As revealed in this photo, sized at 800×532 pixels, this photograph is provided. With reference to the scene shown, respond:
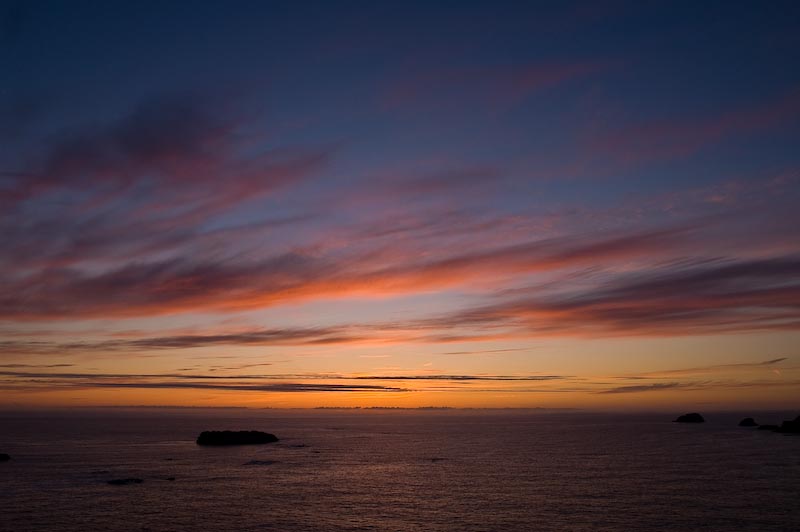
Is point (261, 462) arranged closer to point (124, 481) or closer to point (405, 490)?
point (124, 481)

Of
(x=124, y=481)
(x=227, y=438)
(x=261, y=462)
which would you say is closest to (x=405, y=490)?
(x=124, y=481)

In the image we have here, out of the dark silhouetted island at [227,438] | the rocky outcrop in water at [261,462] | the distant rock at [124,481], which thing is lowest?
the dark silhouetted island at [227,438]

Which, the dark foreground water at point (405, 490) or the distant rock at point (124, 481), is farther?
the distant rock at point (124, 481)

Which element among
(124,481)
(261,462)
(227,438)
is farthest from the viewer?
(227,438)

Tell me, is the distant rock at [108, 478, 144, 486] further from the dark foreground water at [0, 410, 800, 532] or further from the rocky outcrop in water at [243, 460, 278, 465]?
the rocky outcrop in water at [243, 460, 278, 465]

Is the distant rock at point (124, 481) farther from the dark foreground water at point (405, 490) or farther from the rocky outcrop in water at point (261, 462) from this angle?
the rocky outcrop in water at point (261, 462)

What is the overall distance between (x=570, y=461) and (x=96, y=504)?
77.0m

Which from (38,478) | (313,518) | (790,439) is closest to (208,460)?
(38,478)

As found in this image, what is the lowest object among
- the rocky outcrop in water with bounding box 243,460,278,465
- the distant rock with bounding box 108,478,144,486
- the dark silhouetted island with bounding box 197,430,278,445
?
the dark silhouetted island with bounding box 197,430,278,445

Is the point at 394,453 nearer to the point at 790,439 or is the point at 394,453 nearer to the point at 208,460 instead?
the point at 208,460

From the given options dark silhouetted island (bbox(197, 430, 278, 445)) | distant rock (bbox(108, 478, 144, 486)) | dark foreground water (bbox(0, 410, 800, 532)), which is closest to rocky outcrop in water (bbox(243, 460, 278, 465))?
dark foreground water (bbox(0, 410, 800, 532))

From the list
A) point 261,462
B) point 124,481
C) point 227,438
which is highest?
point 124,481

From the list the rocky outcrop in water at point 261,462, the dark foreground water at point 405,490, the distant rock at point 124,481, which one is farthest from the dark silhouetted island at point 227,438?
the distant rock at point 124,481

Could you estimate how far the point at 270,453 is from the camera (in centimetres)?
12669
